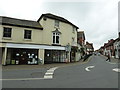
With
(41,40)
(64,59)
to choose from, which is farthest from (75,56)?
(41,40)

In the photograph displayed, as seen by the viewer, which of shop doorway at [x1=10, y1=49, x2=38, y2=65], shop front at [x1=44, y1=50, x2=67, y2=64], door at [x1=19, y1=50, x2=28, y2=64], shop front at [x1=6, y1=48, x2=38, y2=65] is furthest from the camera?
shop front at [x1=44, y1=50, x2=67, y2=64]

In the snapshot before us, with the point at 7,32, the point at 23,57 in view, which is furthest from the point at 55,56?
the point at 7,32

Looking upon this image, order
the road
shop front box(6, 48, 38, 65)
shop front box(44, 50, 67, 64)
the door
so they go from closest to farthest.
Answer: the road → shop front box(6, 48, 38, 65) → the door → shop front box(44, 50, 67, 64)

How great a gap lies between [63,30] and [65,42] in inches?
97.8

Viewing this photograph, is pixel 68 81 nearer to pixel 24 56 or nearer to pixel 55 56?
pixel 24 56

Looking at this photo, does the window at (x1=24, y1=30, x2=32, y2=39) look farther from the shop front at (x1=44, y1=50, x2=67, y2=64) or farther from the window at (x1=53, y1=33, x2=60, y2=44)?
the window at (x1=53, y1=33, x2=60, y2=44)

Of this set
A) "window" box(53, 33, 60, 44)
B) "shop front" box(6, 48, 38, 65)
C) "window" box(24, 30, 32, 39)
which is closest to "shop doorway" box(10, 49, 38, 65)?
"shop front" box(6, 48, 38, 65)

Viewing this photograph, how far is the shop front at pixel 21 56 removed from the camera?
1966cm

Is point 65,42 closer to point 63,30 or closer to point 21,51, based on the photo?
point 63,30

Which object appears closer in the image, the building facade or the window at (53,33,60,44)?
the building facade

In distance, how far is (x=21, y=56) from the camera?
20562 millimetres

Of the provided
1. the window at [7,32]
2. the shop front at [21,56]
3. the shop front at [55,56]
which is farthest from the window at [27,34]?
the shop front at [55,56]

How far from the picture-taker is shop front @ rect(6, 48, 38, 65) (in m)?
19.7

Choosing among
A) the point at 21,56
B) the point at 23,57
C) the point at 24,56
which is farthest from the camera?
the point at 24,56
